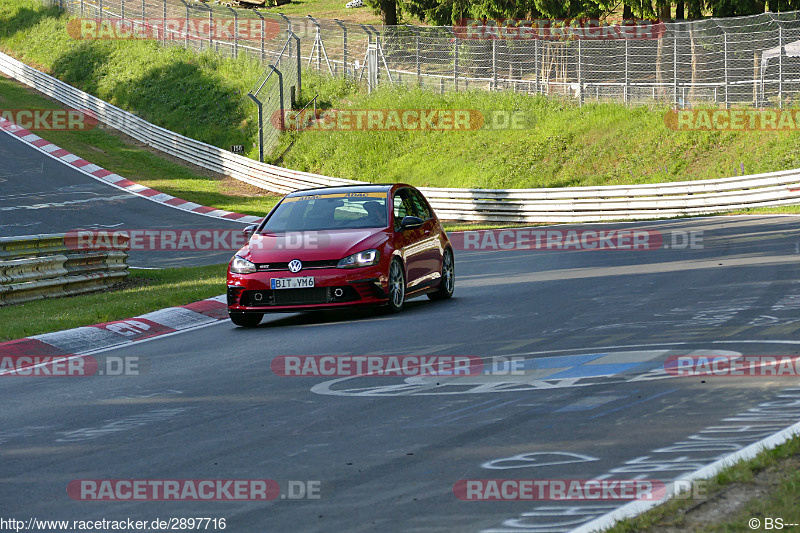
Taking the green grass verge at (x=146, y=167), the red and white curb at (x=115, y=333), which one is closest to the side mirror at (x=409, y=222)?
the red and white curb at (x=115, y=333)

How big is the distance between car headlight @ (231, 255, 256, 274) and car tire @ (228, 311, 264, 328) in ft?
1.54

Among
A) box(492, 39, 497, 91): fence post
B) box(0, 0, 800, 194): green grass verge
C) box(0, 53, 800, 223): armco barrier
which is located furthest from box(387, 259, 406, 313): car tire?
box(492, 39, 497, 91): fence post

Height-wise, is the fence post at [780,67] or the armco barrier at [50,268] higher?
the fence post at [780,67]

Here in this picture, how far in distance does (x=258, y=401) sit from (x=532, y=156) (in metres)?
27.8

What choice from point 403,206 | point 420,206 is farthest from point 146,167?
point 403,206

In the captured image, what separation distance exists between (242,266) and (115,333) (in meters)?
1.55

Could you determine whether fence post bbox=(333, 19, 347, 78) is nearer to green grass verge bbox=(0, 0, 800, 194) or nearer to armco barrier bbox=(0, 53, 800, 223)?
green grass verge bbox=(0, 0, 800, 194)

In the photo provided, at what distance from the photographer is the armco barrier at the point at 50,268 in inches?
582

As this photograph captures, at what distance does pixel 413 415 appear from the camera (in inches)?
265

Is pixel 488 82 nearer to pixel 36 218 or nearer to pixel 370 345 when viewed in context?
pixel 36 218

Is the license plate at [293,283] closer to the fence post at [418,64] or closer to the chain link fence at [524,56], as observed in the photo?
the chain link fence at [524,56]

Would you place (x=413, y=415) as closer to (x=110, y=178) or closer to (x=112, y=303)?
(x=112, y=303)

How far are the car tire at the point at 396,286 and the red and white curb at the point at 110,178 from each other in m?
16.9

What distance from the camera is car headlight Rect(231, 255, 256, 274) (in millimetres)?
11909
